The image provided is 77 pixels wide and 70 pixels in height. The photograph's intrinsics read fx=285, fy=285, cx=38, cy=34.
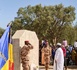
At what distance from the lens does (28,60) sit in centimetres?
1080

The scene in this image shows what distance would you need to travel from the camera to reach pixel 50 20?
39188mm

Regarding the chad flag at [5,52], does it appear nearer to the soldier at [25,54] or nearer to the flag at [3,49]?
the flag at [3,49]

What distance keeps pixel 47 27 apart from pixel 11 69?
1300 inches

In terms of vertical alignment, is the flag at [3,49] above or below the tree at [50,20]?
below

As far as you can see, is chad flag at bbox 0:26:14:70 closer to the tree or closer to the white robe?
the white robe

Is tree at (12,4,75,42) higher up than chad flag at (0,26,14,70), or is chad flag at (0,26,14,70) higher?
tree at (12,4,75,42)

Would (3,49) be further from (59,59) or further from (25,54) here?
(59,59)

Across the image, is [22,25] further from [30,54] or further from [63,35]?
[30,54]

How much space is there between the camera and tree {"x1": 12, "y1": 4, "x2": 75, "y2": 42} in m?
39.6

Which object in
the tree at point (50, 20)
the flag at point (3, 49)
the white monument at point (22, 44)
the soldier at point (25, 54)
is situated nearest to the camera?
the flag at point (3, 49)

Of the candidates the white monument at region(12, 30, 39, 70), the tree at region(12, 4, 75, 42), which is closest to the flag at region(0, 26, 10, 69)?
the white monument at region(12, 30, 39, 70)

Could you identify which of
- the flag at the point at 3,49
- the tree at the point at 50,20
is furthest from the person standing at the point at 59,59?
the tree at the point at 50,20

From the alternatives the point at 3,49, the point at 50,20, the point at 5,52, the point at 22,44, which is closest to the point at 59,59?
the point at 22,44

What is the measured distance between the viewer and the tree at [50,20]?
39.6 metres
